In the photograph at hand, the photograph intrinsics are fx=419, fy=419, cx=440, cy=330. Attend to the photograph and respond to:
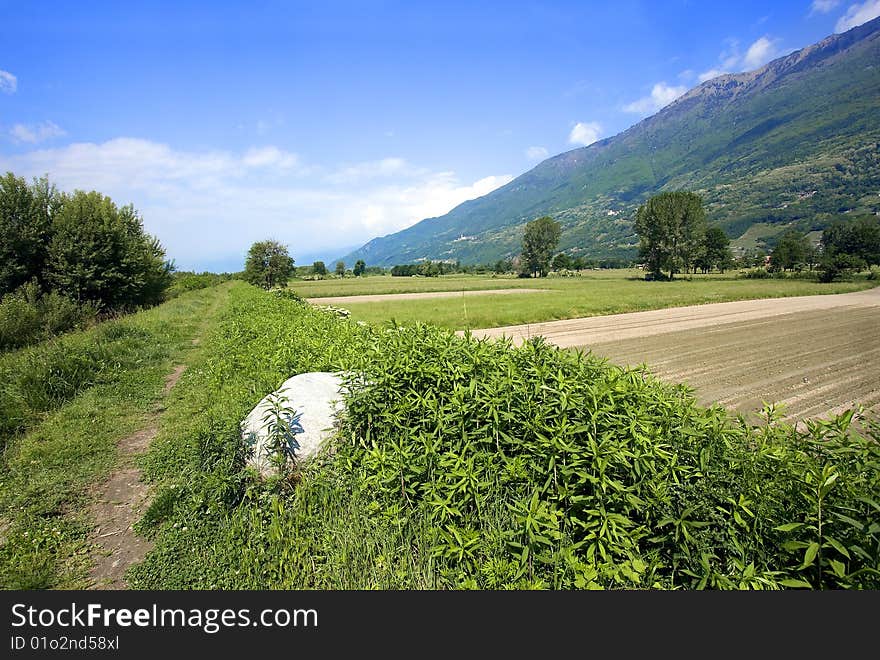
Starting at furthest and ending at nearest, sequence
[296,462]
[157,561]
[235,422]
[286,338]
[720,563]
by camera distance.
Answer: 1. [286,338]
2. [235,422]
3. [296,462]
4. [157,561]
5. [720,563]

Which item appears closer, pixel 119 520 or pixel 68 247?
pixel 119 520

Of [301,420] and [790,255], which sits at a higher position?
[301,420]

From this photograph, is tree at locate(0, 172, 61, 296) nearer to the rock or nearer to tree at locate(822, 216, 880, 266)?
the rock

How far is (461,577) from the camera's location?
2877 millimetres

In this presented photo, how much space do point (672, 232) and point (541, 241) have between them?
106 feet

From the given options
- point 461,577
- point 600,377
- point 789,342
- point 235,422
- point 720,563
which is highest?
point 600,377

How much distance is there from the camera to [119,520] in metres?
4.69

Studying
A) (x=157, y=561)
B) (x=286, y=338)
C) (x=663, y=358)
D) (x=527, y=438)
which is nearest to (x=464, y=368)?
(x=527, y=438)

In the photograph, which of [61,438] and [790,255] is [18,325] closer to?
[61,438]

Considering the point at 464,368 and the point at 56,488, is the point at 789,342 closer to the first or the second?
the point at 464,368

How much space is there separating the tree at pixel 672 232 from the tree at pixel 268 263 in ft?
213

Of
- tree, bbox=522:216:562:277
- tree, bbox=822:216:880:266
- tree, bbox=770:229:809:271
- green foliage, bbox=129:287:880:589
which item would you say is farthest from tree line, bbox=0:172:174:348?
tree, bbox=822:216:880:266

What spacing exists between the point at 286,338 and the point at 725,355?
15.3m

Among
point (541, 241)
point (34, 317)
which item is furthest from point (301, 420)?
point (541, 241)
